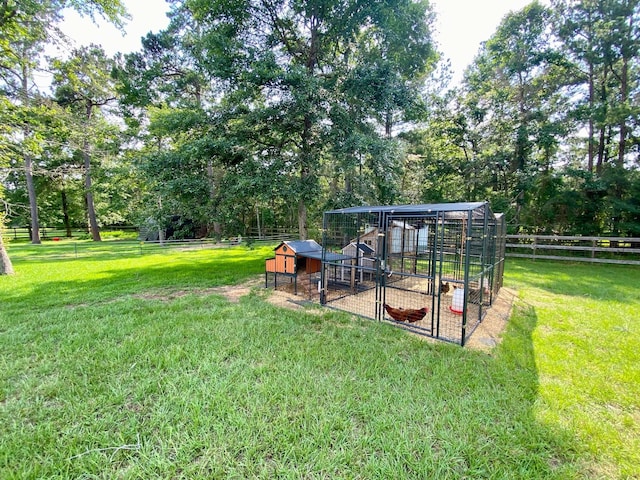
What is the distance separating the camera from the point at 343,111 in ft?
22.7

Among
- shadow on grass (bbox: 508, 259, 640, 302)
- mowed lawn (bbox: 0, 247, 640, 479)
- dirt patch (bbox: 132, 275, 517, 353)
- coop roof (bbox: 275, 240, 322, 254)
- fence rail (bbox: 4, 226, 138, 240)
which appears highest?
coop roof (bbox: 275, 240, 322, 254)

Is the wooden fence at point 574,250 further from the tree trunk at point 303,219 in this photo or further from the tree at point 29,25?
the tree at point 29,25

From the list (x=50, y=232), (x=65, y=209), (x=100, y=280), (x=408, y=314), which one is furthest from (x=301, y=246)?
(x=50, y=232)

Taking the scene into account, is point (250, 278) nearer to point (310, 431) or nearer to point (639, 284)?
point (310, 431)

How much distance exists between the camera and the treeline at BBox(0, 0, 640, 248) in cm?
673

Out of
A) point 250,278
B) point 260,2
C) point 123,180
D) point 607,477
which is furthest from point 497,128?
point 123,180

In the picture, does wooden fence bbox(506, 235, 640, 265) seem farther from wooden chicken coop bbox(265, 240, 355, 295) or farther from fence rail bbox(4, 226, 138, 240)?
fence rail bbox(4, 226, 138, 240)

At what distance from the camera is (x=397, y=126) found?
15.1 m

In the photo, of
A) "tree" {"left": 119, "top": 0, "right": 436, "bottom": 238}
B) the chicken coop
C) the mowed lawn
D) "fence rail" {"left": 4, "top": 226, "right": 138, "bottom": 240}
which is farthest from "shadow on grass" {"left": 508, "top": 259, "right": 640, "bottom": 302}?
"fence rail" {"left": 4, "top": 226, "right": 138, "bottom": 240}

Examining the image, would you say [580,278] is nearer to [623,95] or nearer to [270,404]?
[623,95]

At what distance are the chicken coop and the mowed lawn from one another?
542 millimetres

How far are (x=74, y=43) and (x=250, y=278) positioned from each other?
8179mm

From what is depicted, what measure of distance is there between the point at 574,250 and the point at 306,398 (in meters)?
12.2

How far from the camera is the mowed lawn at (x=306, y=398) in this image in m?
1.68
